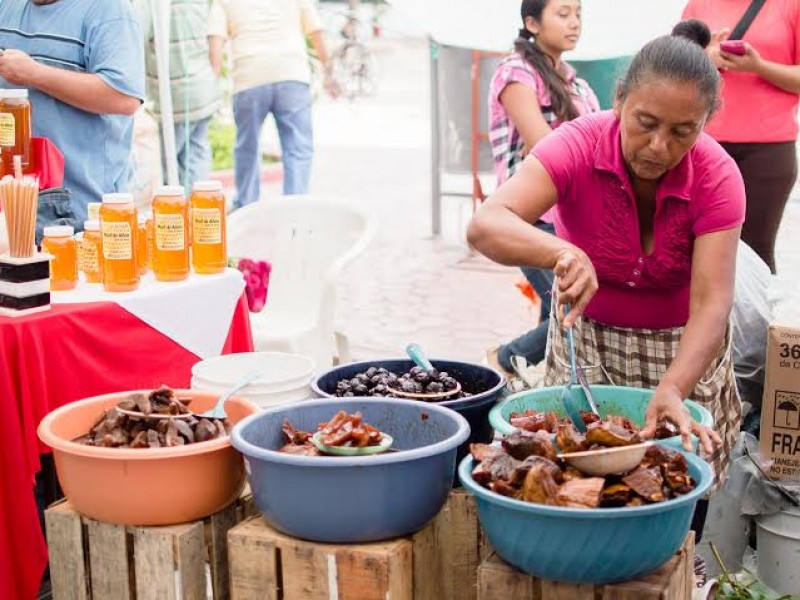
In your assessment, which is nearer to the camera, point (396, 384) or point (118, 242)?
point (396, 384)

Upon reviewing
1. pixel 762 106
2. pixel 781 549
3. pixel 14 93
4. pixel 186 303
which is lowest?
pixel 781 549

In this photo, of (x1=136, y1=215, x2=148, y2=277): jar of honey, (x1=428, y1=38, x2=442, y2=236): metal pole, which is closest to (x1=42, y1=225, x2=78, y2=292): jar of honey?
(x1=136, y1=215, x2=148, y2=277): jar of honey

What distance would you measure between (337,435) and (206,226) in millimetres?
1430

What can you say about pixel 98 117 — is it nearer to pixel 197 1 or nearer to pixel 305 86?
pixel 197 1

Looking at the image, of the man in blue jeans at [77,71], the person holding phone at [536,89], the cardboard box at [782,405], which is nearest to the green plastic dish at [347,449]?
the cardboard box at [782,405]

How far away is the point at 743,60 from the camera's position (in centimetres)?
416

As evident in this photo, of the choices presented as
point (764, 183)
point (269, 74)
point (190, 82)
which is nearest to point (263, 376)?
point (764, 183)

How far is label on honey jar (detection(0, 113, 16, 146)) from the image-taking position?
3.28 m

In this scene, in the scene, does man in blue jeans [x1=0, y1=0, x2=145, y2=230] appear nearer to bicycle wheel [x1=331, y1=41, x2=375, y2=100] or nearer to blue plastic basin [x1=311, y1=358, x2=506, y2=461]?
blue plastic basin [x1=311, y1=358, x2=506, y2=461]

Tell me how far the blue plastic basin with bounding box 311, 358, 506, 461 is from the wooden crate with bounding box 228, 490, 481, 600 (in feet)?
0.83

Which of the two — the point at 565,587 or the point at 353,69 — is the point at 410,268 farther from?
the point at 353,69

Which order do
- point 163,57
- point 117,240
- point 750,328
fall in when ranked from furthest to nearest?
point 163,57
point 750,328
point 117,240

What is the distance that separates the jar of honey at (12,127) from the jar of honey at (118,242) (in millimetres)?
445

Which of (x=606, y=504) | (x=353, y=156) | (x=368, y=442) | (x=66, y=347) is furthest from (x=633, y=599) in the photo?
(x=353, y=156)
